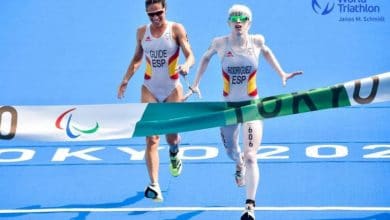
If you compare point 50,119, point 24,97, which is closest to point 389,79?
point 50,119

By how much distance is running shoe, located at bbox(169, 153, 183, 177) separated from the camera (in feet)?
33.2

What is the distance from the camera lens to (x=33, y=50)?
47.1 ft

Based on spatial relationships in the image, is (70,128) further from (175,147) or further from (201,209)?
(201,209)

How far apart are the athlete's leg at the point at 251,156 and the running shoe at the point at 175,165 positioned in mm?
1352

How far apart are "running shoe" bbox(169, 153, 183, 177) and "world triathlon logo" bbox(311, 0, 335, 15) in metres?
5.09

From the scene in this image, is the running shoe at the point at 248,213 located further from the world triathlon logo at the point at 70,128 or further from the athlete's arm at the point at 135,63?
the athlete's arm at the point at 135,63

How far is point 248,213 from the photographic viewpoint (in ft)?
28.8

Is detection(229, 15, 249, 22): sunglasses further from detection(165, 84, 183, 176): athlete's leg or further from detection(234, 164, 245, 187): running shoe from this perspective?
detection(234, 164, 245, 187): running shoe

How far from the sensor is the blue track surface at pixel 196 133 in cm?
966

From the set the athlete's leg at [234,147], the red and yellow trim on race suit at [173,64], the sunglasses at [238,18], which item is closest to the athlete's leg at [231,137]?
the athlete's leg at [234,147]

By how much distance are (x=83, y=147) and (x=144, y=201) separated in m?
1.85

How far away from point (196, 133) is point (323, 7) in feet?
12.4

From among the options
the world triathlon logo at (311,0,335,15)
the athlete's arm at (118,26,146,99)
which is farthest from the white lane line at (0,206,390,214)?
the world triathlon logo at (311,0,335,15)

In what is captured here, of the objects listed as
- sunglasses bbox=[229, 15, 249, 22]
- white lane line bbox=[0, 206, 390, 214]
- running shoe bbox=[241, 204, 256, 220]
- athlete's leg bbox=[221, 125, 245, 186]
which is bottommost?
running shoe bbox=[241, 204, 256, 220]
